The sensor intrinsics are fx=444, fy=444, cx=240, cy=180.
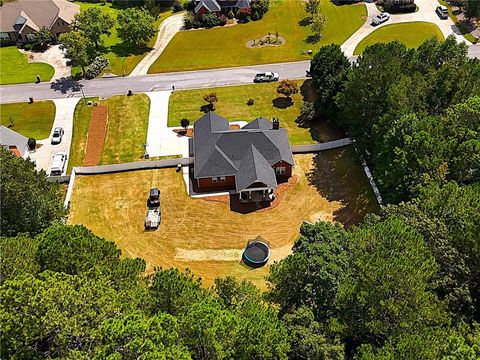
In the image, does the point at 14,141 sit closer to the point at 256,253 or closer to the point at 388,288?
the point at 256,253

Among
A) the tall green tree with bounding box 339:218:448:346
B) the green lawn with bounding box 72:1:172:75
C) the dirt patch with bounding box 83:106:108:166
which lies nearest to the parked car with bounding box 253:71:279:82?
the green lawn with bounding box 72:1:172:75

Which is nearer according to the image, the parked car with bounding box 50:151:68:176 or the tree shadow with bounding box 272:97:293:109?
the parked car with bounding box 50:151:68:176

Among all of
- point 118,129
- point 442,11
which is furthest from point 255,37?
point 442,11

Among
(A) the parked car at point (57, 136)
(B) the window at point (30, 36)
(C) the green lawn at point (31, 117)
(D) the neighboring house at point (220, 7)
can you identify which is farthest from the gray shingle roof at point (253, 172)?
(B) the window at point (30, 36)

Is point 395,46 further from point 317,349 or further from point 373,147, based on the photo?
point 317,349

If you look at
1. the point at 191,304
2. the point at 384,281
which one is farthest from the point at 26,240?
the point at 384,281

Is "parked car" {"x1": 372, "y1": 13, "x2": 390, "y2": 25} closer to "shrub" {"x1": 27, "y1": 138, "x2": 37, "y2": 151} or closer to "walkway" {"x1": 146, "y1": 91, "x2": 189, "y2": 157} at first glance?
"walkway" {"x1": 146, "y1": 91, "x2": 189, "y2": 157}
